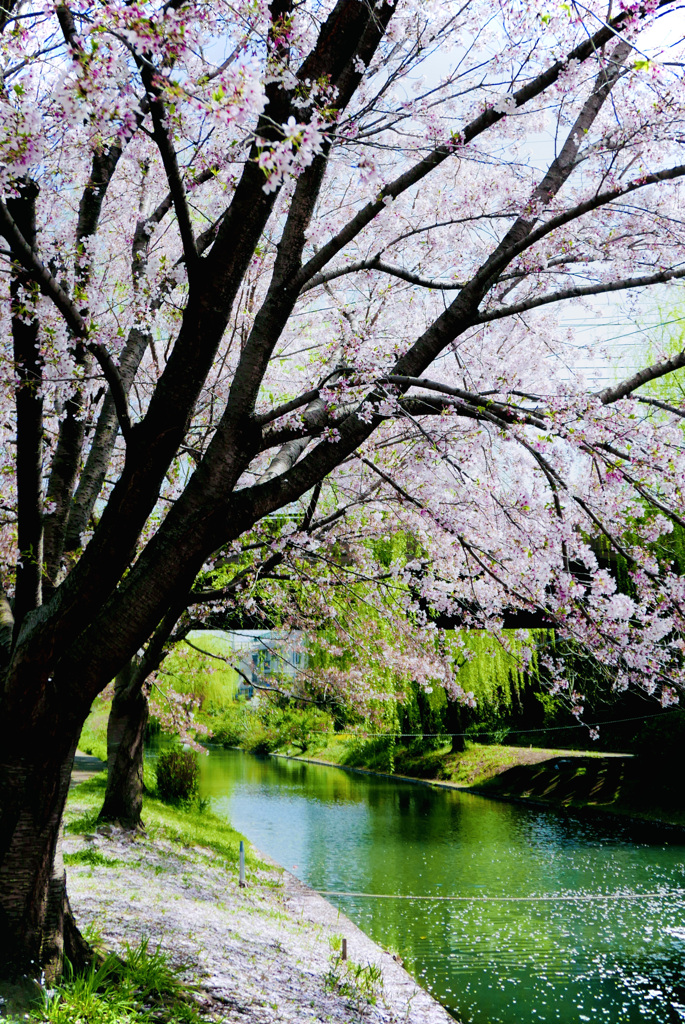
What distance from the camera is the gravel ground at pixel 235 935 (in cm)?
480

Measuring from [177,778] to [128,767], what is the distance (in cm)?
491

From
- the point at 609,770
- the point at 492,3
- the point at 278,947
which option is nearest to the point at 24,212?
the point at 492,3

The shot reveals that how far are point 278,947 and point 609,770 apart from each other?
1496 cm

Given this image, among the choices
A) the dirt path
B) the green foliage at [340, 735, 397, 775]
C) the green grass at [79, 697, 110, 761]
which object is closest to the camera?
the dirt path

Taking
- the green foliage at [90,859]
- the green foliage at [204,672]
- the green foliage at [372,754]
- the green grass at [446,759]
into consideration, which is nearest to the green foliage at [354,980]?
the green foliage at [90,859]

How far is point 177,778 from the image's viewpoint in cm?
1462

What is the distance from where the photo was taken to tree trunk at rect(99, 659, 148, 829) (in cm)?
991

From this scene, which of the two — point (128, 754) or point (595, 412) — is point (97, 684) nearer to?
point (595, 412)

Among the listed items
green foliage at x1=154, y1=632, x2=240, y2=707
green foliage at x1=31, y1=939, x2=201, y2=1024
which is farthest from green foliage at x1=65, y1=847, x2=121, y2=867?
green foliage at x1=154, y1=632, x2=240, y2=707

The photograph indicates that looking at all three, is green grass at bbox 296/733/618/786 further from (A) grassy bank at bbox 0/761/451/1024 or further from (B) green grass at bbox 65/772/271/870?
(A) grassy bank at bbox 0/761/451/1024

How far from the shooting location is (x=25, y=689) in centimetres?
360

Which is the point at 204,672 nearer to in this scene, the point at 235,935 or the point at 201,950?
the point at 235,935

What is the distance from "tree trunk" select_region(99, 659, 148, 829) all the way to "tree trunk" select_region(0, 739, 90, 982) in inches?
235

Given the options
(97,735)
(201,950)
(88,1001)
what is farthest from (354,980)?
(97,735)
